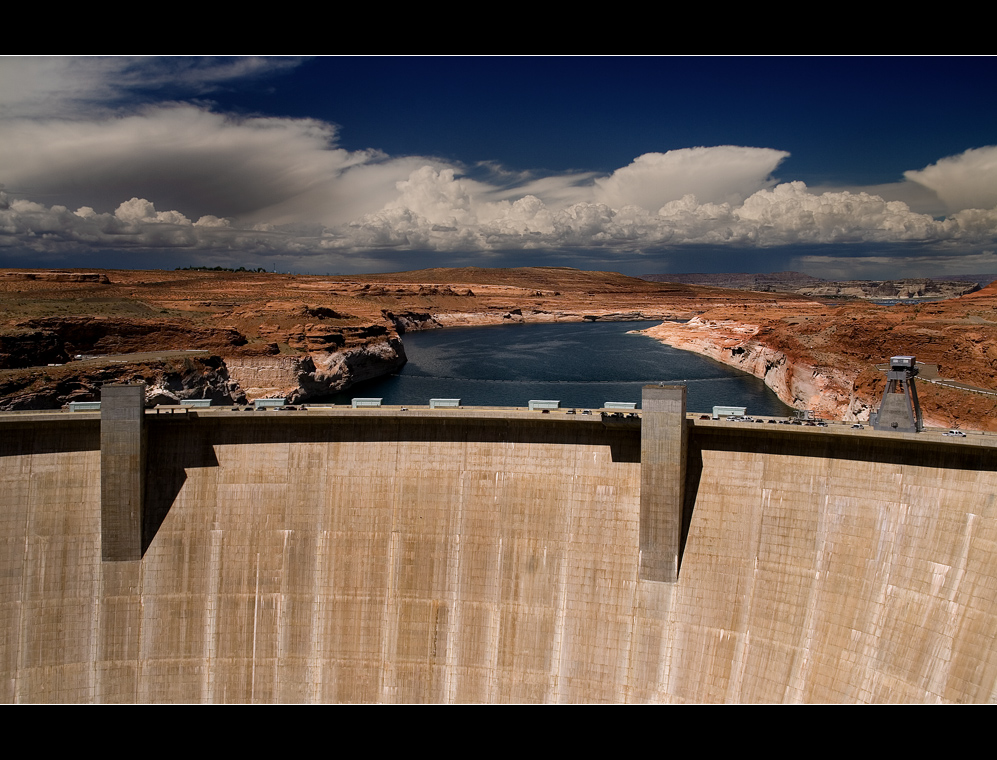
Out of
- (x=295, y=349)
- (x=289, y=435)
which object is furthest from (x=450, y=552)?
(x=295, y=349)

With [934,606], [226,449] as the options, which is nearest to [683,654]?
[934,606]

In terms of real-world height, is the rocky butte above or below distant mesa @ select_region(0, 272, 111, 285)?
below

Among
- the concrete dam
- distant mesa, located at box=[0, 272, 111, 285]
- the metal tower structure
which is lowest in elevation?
the concrete dam

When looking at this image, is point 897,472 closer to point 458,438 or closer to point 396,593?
point 458,438

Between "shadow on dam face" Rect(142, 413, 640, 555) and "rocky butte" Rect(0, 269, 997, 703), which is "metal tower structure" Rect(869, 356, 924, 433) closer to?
"rocky butte" Rect(0, 269, 997, 703)

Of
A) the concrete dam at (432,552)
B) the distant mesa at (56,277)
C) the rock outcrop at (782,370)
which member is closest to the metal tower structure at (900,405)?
the concrete dam at (432,552)

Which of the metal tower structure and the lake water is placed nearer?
the metal tower structure

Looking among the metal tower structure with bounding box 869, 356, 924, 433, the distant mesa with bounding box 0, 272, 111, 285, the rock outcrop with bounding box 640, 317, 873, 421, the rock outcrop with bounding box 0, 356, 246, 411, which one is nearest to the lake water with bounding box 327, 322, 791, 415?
the rock outcrop with bounding box 640, 317, 873, 421
